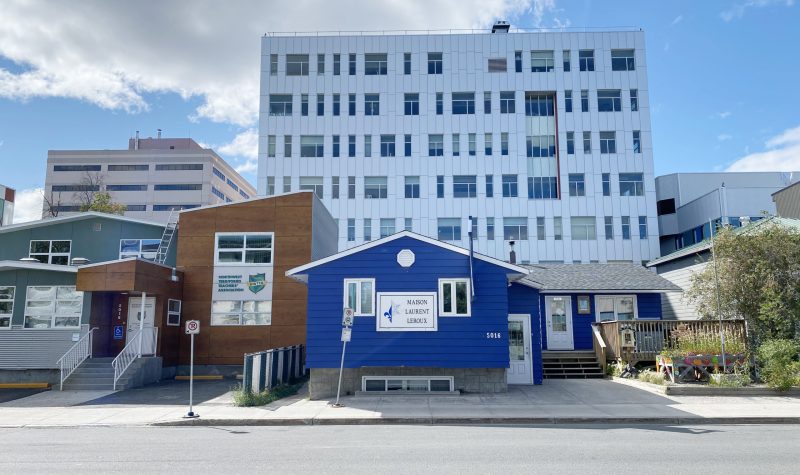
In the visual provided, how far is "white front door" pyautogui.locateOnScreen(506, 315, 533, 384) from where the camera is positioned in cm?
2109

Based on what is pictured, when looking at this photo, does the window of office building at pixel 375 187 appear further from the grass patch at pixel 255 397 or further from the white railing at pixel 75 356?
the grass patch at pixel 255 397

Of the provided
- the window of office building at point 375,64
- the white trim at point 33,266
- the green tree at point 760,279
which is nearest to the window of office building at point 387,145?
the window of office building at point 375,64

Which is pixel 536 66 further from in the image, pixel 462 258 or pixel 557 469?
pixel 557 469

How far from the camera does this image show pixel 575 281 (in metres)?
25.7

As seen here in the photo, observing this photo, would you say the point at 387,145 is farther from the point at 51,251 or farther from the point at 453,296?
the point at 453,296

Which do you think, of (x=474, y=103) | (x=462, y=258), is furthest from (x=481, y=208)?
(x=462, y=258)

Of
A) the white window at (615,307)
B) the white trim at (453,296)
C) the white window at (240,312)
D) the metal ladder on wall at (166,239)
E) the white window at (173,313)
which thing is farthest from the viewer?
the metal ladder on wall at (166,239)

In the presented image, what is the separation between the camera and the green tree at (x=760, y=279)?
62.7 feet

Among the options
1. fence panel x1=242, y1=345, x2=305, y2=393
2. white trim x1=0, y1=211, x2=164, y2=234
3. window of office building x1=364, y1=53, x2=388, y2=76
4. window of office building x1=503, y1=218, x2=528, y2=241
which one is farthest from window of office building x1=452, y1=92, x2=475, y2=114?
fence panel x1=242, y1=345, x2=305, y2=393

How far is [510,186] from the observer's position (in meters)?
47.4

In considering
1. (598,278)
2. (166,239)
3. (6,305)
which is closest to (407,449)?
(598,278)

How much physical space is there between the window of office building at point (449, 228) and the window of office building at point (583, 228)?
8704 millimetres

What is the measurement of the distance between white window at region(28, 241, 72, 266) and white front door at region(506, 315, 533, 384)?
19455mm

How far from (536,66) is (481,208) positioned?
1261 centimetres
